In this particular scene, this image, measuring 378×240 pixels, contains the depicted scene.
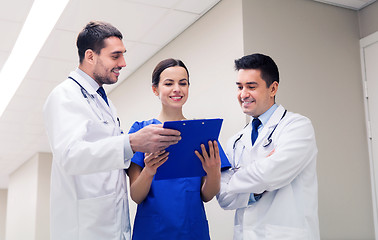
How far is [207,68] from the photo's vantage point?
3.28m

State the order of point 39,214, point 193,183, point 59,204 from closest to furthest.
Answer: point 59,204 < point 193,183 < point 39,214

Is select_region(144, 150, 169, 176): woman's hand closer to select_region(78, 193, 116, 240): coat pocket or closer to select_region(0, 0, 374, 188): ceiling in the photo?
select_region(78, 193, 116, 240): coat pocket

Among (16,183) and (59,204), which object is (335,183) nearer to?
(59,204)

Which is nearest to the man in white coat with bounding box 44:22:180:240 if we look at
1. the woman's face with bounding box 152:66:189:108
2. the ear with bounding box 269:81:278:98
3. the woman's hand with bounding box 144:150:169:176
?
the woman's hand with bounding box 144:150:169:176

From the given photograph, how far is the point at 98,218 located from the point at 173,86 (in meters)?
0.67

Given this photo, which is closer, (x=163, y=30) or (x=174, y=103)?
(x=174, y=103)

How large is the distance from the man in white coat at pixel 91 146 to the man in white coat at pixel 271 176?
453mm

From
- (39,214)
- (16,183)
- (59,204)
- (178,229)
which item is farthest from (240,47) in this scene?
(16,183)

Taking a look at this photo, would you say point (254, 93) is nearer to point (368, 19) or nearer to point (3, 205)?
point (368, 19)

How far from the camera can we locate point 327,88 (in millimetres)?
3031

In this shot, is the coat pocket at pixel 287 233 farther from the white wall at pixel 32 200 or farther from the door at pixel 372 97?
the white wall at pixel 32 200

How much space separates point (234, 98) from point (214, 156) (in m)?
1.17

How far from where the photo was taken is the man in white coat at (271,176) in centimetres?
179

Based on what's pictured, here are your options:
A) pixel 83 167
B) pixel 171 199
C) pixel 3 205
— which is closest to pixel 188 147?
pixel 171 199
